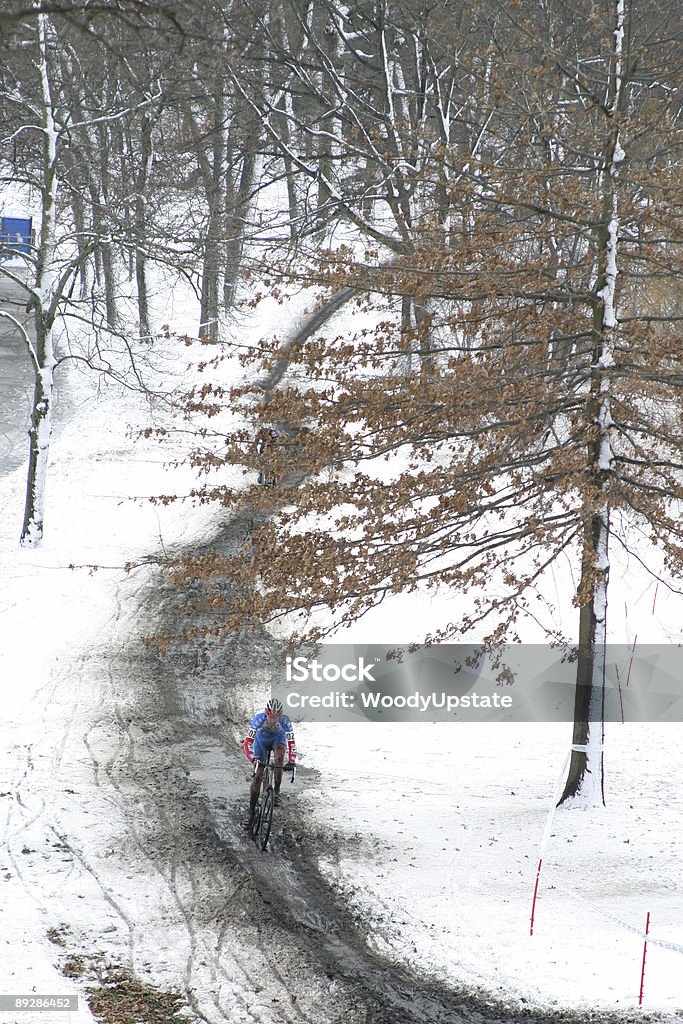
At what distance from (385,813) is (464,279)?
6834 mm

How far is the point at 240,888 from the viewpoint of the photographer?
9.55 metres

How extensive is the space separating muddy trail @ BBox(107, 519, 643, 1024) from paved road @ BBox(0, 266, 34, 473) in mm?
12627

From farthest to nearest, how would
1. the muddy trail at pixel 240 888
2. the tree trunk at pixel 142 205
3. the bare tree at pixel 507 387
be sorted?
the tree trunk at pixel 142 205, the bare tree at pixel 507 387, the muddy trail at pixel 240 888

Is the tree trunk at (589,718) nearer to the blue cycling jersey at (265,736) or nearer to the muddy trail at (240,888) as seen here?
the muddy trail at (240,888)

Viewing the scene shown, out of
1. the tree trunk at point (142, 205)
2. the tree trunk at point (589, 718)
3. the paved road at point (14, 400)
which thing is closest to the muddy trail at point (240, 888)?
the tree trunk at point (589, 718)

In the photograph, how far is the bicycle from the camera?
34.7 feet

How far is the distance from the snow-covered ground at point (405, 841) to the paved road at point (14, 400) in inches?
371

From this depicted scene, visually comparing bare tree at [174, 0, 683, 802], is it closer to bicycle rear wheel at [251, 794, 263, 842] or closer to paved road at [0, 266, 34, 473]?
bicycle rear wheel at [251, 794, 263, 842]

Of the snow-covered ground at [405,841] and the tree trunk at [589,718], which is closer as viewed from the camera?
the snow-covered ground at [405,841]

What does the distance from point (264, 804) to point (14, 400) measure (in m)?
24.9

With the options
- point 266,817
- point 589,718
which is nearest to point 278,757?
point 266,817

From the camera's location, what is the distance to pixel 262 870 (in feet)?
32.8

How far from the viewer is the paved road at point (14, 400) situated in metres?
27.2

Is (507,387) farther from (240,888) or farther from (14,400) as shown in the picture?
(14,400)
